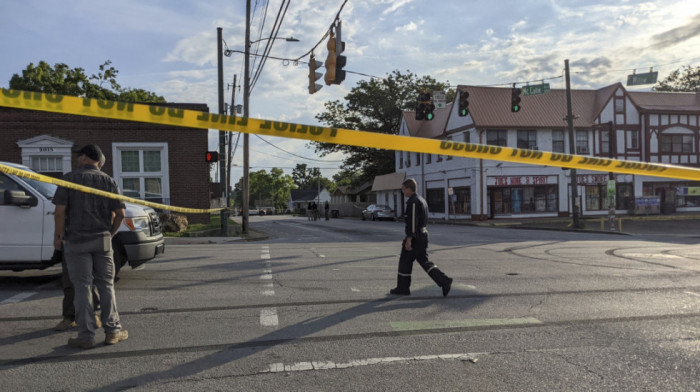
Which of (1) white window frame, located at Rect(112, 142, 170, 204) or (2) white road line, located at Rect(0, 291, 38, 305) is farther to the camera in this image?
(1) white window frame, located at Rect(112, 142, 170, 204)

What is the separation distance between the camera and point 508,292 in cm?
723

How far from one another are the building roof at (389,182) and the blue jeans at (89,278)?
134ft

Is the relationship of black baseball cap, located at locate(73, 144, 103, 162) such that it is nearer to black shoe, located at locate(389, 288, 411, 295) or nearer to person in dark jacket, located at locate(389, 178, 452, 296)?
person in dark jacket, located at locate(389, 178, 452, 296)

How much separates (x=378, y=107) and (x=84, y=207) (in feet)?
156

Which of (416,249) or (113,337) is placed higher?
(416,249)

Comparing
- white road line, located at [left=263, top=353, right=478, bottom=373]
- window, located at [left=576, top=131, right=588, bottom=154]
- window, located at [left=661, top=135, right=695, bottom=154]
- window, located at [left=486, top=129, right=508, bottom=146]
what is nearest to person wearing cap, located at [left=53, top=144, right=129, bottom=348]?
white road line, located at [left=263, top=353, right=478, bottom=373]

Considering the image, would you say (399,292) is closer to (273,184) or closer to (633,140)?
(633,140)

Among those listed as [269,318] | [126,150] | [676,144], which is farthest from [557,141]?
[269,318]

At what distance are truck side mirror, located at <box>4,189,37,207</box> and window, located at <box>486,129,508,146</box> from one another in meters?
31.1

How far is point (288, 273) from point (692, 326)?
6.04m

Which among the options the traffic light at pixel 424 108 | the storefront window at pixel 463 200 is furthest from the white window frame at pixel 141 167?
the storefront window at pixel 463 200

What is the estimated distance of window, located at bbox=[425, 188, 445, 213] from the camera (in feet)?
129

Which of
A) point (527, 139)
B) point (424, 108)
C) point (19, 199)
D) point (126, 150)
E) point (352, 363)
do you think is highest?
point (527, 139)

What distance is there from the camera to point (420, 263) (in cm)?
699
